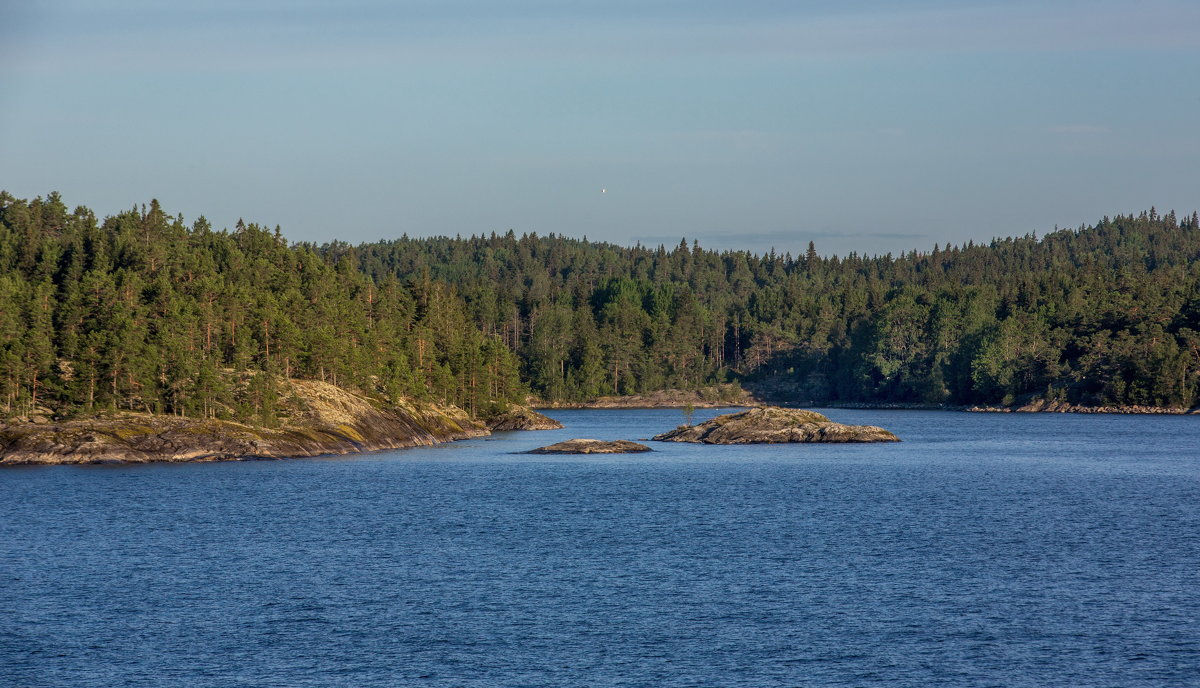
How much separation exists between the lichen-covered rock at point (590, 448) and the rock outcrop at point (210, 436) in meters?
18.4

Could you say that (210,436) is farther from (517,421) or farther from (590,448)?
(517,421)

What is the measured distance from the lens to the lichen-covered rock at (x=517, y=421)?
182000 millimetres

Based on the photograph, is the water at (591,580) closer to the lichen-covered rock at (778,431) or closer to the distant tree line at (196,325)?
the distant tree line at (196,325)

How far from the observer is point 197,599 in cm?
4644

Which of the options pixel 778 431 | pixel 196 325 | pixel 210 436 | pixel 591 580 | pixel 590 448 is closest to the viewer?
pixel 591 580

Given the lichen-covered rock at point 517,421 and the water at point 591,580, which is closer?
the water at point 591,580

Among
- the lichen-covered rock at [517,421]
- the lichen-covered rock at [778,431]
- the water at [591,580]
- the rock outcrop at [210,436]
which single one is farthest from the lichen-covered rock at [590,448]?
the lichen-covered rock at [517,421]

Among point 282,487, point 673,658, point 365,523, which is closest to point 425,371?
point 282,487

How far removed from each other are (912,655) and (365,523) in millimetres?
39626

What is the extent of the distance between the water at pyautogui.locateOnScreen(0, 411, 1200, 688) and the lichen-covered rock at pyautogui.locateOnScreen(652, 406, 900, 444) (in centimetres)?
4124

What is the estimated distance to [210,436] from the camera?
10694cm

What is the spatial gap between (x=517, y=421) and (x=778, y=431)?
56.9 meters

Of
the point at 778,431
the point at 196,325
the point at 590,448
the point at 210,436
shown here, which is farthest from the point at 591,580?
the point at 778,431

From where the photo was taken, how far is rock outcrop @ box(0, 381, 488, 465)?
10094cm
